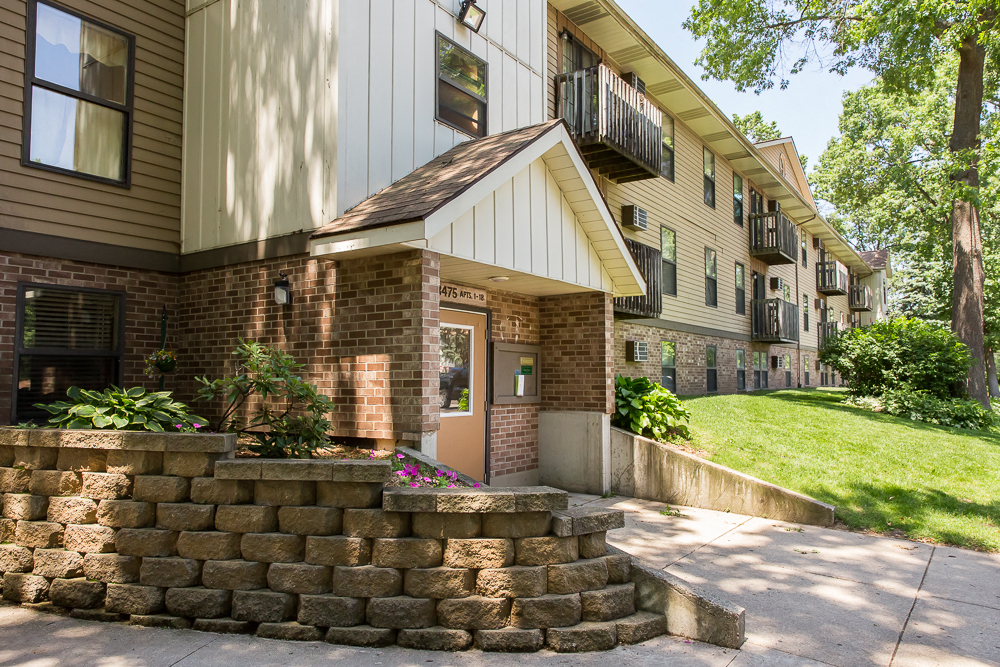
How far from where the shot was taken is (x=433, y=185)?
6039 mm

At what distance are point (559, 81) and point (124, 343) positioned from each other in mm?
7902

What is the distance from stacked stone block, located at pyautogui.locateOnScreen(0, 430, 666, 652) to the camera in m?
4.00

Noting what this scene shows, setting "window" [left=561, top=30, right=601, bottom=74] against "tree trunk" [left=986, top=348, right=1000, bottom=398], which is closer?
"window" [left=561, top=30, right=601, bottom=74]

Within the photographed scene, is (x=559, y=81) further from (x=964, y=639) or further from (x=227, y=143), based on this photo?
(x=964, y=639)

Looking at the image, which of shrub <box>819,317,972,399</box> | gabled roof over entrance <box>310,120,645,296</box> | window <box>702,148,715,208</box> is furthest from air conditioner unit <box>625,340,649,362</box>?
window <box>702,148,715,208</box>

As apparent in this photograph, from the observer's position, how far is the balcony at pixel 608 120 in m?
10.9

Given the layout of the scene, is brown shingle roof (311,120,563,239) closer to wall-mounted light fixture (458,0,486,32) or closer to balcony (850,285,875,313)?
wall-mounted light fixture (458,0,486,32)

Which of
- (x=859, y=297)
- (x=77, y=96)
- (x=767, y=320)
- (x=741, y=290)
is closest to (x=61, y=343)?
(x=77, y=96)

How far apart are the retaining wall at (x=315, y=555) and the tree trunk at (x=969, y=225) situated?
15016 mm

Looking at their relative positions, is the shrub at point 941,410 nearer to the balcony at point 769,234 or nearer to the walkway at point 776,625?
the balcony at point 769,234

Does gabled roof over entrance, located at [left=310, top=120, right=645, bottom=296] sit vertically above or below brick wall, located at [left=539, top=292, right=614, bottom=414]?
above

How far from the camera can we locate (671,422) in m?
9.13

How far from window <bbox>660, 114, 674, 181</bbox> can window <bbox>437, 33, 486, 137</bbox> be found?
7.64 m

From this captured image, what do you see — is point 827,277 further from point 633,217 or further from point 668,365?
point 633,217
